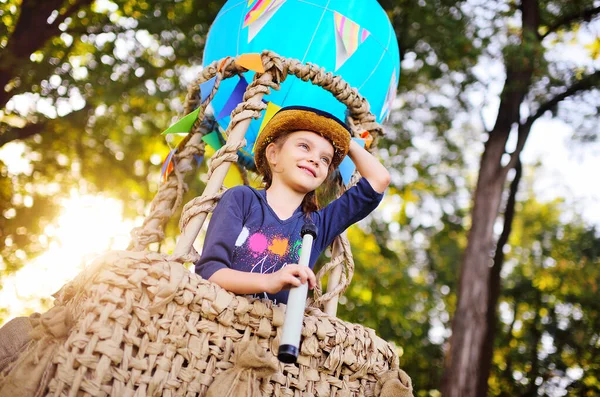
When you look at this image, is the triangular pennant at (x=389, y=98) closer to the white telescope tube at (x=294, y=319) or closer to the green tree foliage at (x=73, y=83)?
the white telescope tube at (x=294, y=319)

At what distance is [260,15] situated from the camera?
8.20 feet

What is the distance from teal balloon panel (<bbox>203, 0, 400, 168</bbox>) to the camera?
8.09ft

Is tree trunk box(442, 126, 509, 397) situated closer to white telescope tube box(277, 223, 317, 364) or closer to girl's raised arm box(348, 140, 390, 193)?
girl's raised arm box(348, 140, 390, 193)

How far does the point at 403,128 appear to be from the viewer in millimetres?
7871

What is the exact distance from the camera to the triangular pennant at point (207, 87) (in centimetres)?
244

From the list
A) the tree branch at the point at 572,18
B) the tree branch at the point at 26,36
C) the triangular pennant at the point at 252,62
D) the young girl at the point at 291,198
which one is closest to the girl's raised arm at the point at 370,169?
the young girl at the point at 291,198

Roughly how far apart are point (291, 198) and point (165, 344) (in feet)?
2.78

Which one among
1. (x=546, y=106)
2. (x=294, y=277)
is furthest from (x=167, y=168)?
(x=546, y=106)

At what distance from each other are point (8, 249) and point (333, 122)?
20.1ft

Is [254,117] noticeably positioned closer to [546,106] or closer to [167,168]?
[167,168]

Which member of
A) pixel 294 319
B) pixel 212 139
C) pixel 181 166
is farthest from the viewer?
pixel 212 139

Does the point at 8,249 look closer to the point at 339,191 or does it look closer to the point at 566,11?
the point at 339,191

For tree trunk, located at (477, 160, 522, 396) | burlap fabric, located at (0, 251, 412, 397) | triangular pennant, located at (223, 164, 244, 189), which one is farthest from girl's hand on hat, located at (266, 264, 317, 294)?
tree trunk, located at (477, 160, 522, 396)

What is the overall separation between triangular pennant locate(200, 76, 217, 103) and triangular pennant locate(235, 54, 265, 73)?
23cm
